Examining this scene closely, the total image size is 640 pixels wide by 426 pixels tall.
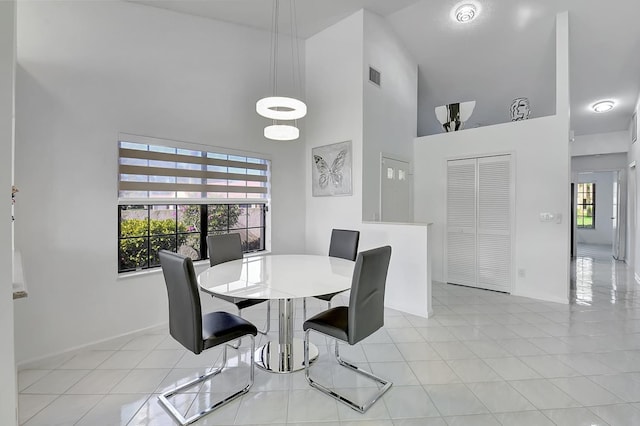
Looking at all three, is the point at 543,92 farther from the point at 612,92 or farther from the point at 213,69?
the point at 213,69

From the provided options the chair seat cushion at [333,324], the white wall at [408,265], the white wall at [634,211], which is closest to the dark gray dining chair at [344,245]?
the white wall at [408,265]

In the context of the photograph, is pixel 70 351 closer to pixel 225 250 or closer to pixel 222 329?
pixel 225 250

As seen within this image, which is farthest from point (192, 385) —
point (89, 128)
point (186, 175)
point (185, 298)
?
point (89, 128)

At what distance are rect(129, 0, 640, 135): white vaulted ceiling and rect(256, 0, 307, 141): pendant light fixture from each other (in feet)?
0.40

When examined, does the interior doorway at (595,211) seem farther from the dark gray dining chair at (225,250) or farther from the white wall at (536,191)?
the dark gray dining chair at (225,250)

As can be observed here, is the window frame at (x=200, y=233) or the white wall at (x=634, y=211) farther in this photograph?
the white wall at (x=634, y=211)

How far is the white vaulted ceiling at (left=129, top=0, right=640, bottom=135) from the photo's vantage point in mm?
3629

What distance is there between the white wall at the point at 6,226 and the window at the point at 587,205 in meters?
12.0

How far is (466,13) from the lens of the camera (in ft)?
13.4

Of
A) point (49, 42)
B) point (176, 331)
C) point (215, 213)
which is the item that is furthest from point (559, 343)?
point (49, 42)

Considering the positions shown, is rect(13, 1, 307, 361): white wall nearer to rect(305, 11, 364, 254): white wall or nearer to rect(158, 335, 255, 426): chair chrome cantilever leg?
rect(158, 335, 255, 426): chair chrome cantilever leg

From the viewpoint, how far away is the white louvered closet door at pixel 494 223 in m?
4.10

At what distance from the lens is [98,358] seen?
95.9 inches

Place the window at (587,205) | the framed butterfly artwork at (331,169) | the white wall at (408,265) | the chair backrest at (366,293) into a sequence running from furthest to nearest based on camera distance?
1. the window at (587,205)
2. the framed butterfly artwork at (331,169)
3. the white wall at (408,265)
4. the chair backrest at (366,293)
